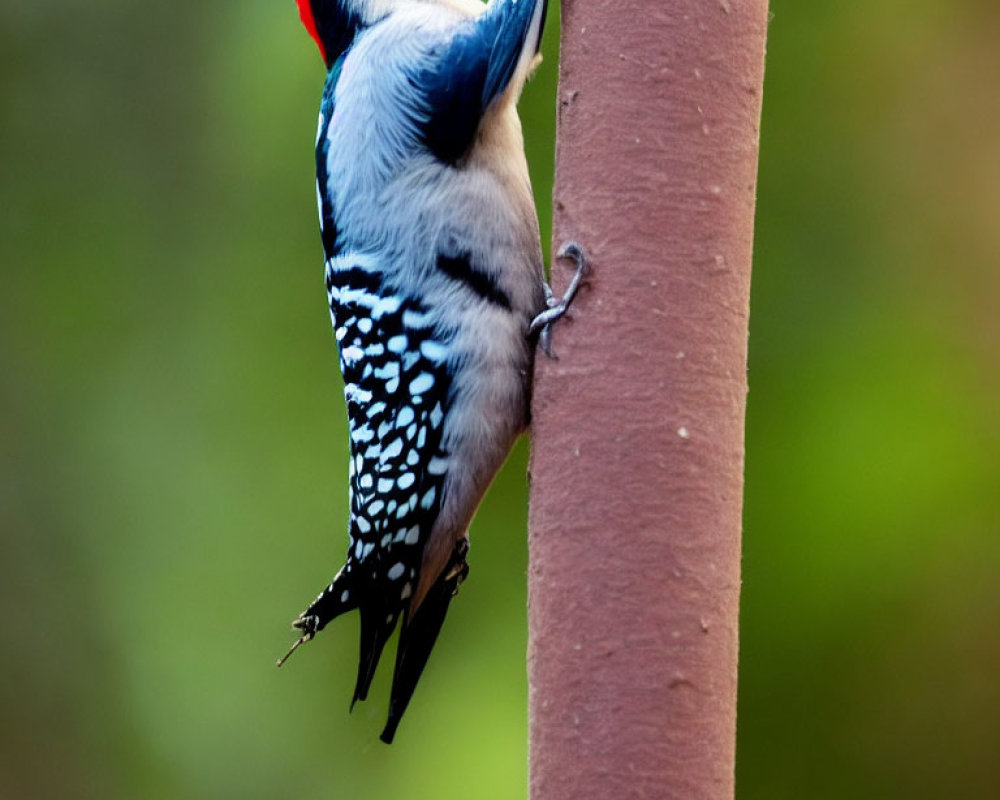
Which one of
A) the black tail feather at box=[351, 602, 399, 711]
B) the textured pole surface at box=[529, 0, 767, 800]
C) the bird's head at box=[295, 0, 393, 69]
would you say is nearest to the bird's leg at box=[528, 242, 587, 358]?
the textured pole surface at box=[529, 0, 767, 800]

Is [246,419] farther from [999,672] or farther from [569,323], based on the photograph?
[569,323]

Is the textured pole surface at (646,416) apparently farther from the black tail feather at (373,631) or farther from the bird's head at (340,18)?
the bird's head at (340,18)

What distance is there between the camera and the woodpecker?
1434 millimetres

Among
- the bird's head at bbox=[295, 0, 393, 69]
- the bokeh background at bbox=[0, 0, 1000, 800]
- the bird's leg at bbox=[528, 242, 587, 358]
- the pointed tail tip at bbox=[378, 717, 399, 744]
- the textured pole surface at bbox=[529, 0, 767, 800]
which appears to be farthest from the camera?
the bokeh background at bbox=[0, 0, 1000, 800]

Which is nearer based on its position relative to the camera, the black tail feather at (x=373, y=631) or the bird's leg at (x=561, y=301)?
the bird's leg at (x=561, y=301)

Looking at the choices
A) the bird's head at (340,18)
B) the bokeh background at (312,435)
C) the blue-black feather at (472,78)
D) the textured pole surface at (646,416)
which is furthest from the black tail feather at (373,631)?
the bokeh background at (312,435)

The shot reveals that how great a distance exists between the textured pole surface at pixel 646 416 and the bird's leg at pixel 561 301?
1 cm

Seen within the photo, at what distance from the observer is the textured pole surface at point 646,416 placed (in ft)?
3.78

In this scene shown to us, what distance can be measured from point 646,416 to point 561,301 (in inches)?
6.0

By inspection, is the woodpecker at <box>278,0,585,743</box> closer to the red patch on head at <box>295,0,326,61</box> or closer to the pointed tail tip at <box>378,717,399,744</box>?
the pointed tail tip at <box>378,717,399,744</box>

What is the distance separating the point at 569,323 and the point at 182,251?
2.23 m

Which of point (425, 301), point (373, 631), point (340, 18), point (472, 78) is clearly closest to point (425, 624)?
point (373, 631)

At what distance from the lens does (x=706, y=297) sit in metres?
1.22

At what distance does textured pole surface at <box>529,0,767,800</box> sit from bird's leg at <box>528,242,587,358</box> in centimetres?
1
